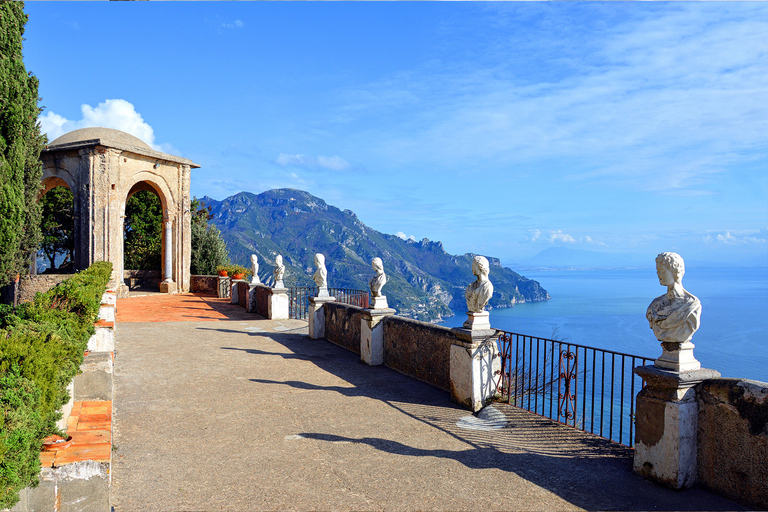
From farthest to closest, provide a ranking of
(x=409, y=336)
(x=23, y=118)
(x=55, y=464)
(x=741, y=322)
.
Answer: (x=741, y=322) → (x=23, y=118) → (x=409, y=336) → (x=55, y=464)

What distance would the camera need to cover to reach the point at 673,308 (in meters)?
4.16

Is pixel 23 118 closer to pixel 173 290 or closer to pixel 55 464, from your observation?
pixel 173 290

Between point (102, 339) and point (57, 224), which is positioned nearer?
point (102, 339)

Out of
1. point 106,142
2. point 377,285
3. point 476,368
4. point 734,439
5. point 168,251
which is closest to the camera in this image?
point 734,439

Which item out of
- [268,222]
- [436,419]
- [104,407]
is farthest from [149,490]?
[268,222]

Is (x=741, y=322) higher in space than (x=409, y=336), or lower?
lower

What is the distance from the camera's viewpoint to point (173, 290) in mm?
22875

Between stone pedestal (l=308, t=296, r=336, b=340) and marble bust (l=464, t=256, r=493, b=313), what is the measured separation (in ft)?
18.5

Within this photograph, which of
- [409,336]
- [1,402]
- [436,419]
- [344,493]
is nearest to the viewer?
[1,402]

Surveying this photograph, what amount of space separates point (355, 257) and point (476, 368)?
13060 centimetres

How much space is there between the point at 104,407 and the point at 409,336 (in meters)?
4.69

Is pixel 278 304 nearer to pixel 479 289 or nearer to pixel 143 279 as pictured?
pixel 479 289

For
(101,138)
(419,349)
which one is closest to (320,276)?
(419,349)

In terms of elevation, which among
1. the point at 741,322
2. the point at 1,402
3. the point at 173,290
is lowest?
the point at 741,322
